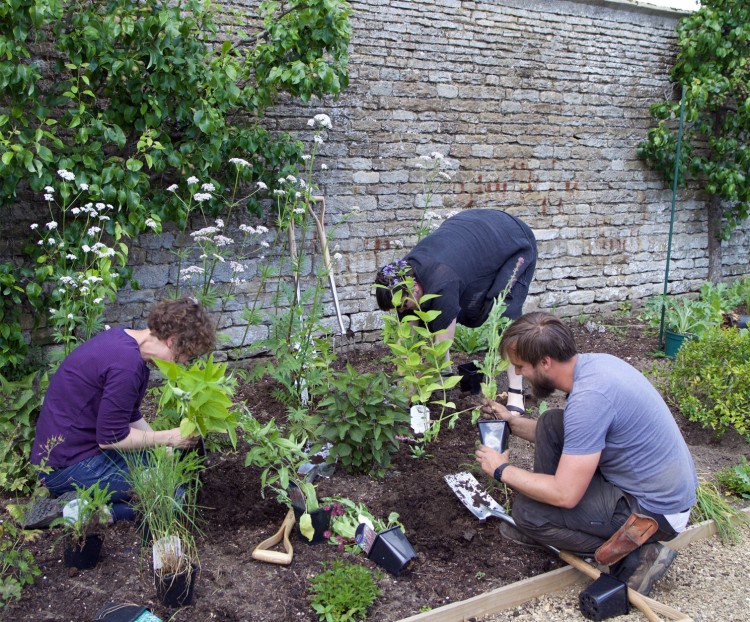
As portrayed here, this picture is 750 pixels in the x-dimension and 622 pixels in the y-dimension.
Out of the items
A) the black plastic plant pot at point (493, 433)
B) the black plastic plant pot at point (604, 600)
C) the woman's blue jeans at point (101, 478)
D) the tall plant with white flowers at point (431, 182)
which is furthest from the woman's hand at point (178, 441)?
the tall plant with white flowers at point (431, 182)

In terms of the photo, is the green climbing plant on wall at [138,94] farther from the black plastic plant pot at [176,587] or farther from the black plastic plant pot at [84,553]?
the black plastic plant pot at [176,587]

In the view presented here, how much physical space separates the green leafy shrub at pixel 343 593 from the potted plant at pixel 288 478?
28 centimetres

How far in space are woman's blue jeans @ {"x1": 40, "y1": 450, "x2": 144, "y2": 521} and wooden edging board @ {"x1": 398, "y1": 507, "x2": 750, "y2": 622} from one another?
1.39 m

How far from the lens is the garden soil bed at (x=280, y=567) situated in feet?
9.05

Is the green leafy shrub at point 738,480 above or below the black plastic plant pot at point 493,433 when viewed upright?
below

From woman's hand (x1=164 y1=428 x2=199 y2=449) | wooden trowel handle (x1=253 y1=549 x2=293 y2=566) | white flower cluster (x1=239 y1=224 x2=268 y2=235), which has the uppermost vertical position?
white flower cluster (x1=239 y1=224 x2=268 y2=235)

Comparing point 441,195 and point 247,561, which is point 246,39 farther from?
point 247,561

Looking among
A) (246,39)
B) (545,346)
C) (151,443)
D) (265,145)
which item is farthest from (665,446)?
(246,39)

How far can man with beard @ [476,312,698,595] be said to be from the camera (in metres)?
2.85

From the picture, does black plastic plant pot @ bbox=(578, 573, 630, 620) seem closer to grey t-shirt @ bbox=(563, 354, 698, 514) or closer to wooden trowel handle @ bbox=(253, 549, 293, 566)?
grey t-shirt @ bbox=(563, 354, 698, 514)

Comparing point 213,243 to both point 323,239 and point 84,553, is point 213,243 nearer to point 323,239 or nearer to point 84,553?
point 323,239

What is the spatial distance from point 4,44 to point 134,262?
65.4 inches

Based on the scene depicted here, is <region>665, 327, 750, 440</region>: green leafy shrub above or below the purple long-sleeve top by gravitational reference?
below

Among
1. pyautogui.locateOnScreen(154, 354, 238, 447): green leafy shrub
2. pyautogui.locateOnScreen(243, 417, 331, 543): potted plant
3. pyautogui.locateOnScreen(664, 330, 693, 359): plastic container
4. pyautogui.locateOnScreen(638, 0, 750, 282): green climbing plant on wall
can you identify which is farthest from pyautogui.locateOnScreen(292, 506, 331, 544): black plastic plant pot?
pyautogui.locateOnScreen(638, 0, 750, 282): green climbing plant on wall
